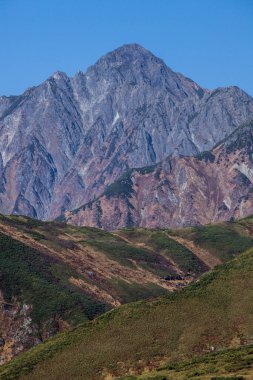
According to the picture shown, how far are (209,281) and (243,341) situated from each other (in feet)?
95.4

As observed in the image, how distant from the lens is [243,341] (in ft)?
456

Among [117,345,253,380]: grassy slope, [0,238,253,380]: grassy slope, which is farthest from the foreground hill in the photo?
[117,345,253,380]: grassy slope

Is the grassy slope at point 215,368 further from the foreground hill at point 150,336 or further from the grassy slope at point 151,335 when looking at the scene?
the grassy slope at point 151,335

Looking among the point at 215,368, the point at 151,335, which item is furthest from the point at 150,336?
the point at 215,368

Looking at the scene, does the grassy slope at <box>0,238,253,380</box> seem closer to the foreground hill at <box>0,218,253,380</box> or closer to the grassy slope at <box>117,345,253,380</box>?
the foreground hill at <box>0,218,253,380</box>

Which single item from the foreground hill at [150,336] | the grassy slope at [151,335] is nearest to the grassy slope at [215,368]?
the foreground hill at [150,336]

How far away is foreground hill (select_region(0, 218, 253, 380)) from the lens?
445ft

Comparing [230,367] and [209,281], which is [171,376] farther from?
[209,281]

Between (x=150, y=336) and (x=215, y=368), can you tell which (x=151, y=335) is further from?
(x=215, y=368)

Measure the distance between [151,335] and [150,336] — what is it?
44 centimetres

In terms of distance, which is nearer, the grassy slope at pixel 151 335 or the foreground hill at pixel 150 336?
the foreground hill at pixel 150 336

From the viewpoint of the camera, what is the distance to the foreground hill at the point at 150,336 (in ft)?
445

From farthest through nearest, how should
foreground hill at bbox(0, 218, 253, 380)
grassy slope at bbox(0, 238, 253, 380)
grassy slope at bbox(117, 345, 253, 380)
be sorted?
grassy slope at bbox(0, 238, 253, 380)
foreground hill at bbox(0, 218, 253, 380)
grassy slope at bbox(117, 345, 253, 380)

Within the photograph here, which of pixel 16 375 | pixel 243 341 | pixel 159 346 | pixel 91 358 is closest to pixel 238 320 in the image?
pixel 243 341
